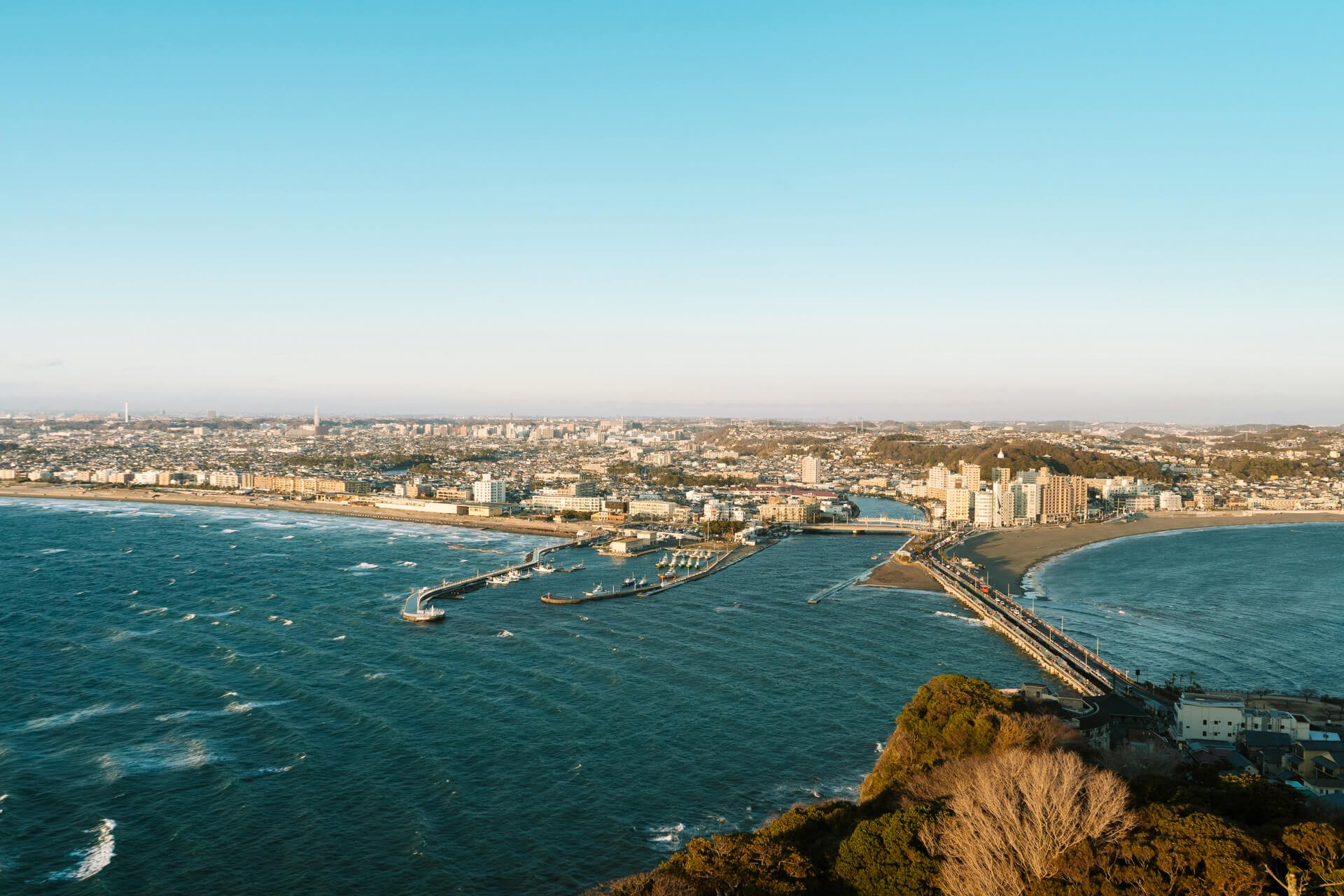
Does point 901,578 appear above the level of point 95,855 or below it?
below

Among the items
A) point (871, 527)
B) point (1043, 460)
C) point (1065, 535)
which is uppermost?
point (1043, 460)

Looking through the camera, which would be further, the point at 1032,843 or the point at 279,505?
the point at 279,505

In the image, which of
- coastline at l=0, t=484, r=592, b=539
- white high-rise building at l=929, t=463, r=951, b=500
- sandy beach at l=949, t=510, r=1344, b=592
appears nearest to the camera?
Result: sandy beach at l=949, t=510, r=1344, b=592

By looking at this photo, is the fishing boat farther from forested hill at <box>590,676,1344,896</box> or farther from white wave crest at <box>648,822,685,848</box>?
Result: forested hill at <box>590,676,1344,896</box>

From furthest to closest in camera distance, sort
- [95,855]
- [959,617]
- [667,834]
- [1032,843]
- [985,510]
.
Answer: [985,510]
[959,617]
[667,834]
[95,855]
[1032,843]

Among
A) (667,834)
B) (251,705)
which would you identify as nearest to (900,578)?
(667,834)

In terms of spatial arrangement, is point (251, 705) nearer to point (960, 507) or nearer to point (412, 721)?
point (412, 721)

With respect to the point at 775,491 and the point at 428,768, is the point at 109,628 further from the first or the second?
the point at 775,491

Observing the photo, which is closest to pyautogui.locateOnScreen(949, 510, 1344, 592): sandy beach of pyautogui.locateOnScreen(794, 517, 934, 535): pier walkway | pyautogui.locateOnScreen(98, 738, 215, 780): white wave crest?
pyautogui.locateOnScreen(794, 517, 934, 535): pier walkway

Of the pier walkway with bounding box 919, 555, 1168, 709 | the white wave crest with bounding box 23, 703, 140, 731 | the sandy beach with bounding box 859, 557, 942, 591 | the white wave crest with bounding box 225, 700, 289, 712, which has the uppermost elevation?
the white wave crest with bounding box 23, 703, 140, 731
